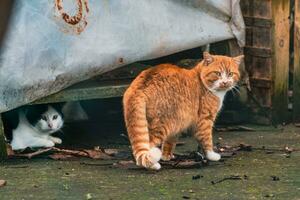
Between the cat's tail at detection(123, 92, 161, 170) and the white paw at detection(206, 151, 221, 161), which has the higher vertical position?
the cat's tail at detection(123, 92, 161, 170)

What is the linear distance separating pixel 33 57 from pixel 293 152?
2.21 m

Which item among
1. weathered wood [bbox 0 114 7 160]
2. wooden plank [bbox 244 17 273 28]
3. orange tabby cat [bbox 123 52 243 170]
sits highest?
wooden plank [bbox 244 17 273 28]

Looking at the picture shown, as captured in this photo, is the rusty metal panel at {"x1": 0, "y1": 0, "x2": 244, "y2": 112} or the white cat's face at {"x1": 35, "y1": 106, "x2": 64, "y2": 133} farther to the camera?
the white cat's face at {"x1": 35, "y1": 106, "x2": 64, "y2": 133}

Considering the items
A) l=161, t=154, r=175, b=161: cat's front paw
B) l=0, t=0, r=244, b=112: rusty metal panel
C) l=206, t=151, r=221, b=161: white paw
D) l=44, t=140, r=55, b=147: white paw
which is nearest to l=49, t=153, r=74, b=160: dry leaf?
l=44, t=140, r=55, b=147: white paw

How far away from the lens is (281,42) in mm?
6227

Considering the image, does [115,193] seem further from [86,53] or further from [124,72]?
[124,72]

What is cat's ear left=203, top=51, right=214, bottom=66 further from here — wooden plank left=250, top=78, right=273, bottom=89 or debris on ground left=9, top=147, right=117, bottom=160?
wooden plank left=250, top=78, right=273, bottom=89

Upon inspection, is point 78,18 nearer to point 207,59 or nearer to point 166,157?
point 207,59

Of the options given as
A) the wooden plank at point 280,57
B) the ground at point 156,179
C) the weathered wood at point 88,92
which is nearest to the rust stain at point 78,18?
the weathered wood at point 88,92

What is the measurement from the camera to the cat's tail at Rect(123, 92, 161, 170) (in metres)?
4.15

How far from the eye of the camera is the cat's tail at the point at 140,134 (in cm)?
415

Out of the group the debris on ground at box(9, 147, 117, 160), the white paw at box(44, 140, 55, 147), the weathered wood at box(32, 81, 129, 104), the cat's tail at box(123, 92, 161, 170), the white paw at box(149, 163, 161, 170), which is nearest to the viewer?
the cat's tail at box(123, 92, 161, 170)

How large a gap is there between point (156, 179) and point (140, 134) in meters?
0.32

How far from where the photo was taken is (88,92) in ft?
17.4
